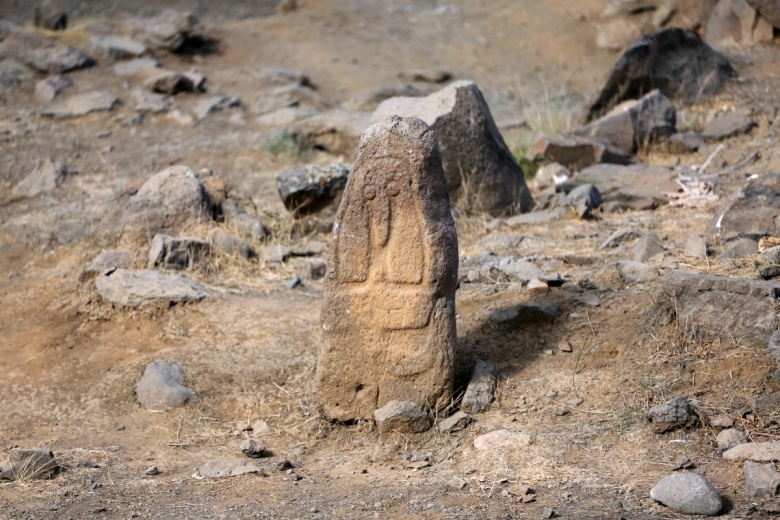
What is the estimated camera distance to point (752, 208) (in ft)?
19.3

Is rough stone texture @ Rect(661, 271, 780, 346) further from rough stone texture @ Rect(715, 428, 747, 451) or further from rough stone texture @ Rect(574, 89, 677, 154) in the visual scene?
rough stone texture @ Rect(574, 89, 677, 154)

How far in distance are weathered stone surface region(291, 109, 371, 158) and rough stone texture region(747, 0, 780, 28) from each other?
5029 mm

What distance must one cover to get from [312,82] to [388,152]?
7848 millimetres

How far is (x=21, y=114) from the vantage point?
10.5m

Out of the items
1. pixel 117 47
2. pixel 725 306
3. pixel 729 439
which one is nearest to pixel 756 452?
pixel 729 439

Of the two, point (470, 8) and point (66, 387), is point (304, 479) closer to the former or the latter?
point (66, 387)

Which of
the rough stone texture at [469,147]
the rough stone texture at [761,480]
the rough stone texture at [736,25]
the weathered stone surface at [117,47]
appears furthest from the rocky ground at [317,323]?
the weathered stone surface at [117,47]

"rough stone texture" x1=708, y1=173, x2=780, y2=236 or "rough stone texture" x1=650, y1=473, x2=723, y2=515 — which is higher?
"rough stone texture" x1=708, y1=173, x2=780, y2=236

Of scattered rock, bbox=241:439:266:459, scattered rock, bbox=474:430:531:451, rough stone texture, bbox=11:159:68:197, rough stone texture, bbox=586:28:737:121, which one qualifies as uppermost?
rough stone texture, bbox=586:28:737:121

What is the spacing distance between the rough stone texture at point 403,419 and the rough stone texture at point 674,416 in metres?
1.08

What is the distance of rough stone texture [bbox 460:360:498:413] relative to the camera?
181 inches

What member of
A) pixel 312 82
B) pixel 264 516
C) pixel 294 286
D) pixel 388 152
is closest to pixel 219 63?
pixel 312 82

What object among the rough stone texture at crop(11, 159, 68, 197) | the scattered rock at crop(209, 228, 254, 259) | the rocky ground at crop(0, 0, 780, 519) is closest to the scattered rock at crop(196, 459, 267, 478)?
the rocky ground at crop(0, 0, 780, 519)

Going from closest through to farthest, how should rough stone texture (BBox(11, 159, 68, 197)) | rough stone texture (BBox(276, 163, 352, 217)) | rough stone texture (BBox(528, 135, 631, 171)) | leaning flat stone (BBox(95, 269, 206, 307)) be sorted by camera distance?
1. leaning flat stone (BBox(95, 269, 206, 307))
2. rough stone texture (BBox(276, 163, 352, 217))
3. rough stone texture (BBox(528, 135, 631, 171))
4. rough stone texture (BBox(11, 159, 68, 197))
